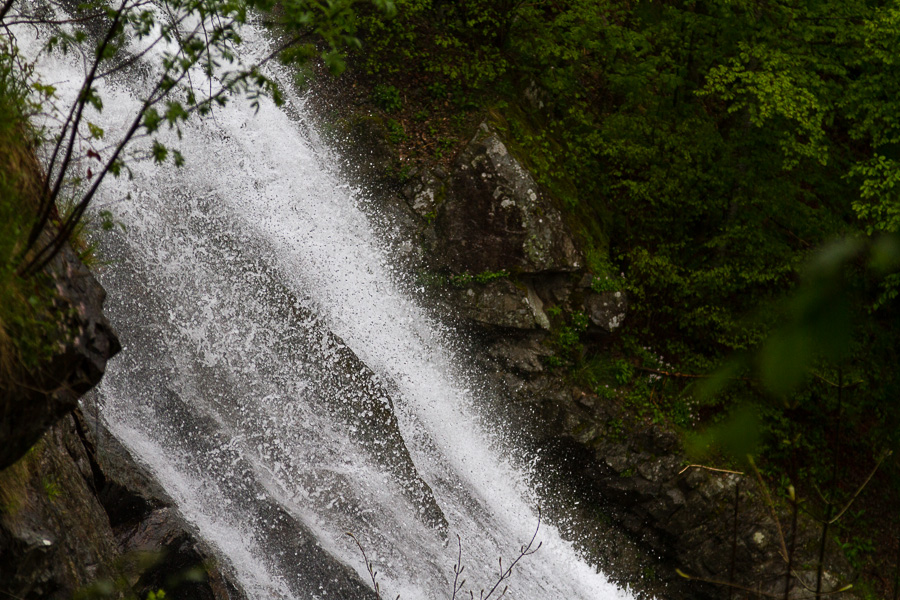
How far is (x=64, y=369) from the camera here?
3234mm

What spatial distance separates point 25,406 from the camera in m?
3.06

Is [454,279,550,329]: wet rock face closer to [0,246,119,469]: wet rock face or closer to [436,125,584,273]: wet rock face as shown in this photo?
[436,125,584,273]: wet rock face

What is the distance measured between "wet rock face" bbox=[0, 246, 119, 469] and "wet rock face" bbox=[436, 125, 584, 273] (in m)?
4.95

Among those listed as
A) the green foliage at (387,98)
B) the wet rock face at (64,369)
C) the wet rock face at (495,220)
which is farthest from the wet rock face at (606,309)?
the wet rock face at (64,369)

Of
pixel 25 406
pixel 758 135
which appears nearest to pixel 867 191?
pixel 758 135

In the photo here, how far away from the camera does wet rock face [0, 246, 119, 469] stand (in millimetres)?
3041

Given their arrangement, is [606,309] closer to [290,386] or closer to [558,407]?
[558,407]

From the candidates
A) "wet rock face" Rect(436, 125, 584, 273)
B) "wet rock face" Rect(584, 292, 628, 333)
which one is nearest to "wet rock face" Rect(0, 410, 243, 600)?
"wet rock face" Rect(436, 125, 584, 273)

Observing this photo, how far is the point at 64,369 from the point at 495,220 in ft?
18.2

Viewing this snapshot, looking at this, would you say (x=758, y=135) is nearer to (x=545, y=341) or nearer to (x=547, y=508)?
(x=545, y=341)

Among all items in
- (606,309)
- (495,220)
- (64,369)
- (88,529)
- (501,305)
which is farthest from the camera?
(606,309)

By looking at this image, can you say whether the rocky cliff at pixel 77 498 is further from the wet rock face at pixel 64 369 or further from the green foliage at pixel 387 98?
the green foliage at pixel 387 98

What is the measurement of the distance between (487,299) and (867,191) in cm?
428

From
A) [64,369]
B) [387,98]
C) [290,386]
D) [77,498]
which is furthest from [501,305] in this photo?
[64,369]
